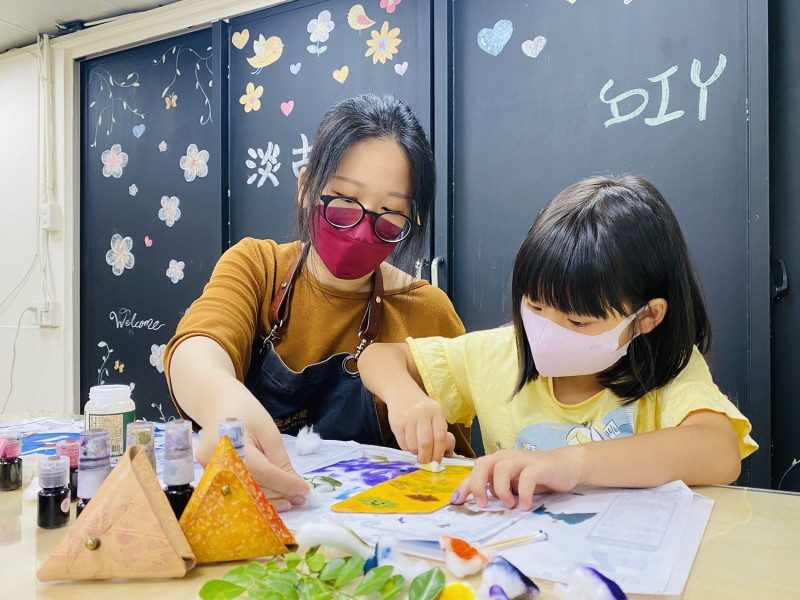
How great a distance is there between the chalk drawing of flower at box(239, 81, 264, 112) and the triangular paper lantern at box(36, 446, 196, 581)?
Result: 7.44 ft

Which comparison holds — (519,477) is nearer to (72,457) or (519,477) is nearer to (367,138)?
(72,457)

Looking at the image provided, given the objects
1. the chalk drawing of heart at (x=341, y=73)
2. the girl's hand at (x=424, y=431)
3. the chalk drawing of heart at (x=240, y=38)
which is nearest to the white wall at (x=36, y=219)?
the chalk drawing of heart at (x=240, y=38)

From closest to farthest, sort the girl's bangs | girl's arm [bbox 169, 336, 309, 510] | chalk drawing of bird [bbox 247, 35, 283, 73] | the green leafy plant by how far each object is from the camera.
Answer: the green leafy plant → girl's arm [bbox 169, 336, 309, 510] → the girl's bangs → chalk drawing of bird [bbox 247, 35, 283, 73]

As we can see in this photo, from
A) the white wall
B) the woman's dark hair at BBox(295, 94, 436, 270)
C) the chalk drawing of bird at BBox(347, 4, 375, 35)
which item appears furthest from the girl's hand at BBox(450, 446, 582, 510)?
the white wall

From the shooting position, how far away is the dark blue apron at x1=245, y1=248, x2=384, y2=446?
3.98 feet

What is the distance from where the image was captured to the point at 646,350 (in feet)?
3.27

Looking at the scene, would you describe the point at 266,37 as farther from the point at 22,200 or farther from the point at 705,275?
the point at 705,275

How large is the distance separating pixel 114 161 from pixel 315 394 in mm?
2257

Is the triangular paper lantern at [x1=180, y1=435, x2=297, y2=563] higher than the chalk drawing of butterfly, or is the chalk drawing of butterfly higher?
the chalk drawing of butterfly

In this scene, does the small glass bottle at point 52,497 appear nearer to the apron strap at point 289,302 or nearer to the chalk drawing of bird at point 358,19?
the apron strap at point 289,302

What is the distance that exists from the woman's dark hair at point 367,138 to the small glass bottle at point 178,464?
0.68m

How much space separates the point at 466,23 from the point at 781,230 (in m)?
1.21

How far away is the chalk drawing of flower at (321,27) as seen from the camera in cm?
238

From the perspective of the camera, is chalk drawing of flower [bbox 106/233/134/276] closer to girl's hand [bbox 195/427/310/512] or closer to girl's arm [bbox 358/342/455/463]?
girl's arm [bbox 358/342/455/463]
